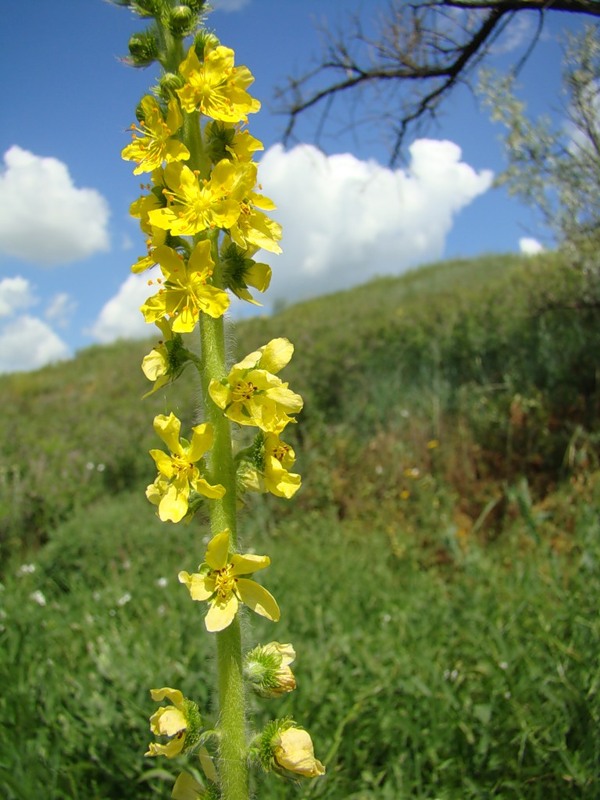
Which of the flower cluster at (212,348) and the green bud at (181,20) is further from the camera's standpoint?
the green bud at (181,20)

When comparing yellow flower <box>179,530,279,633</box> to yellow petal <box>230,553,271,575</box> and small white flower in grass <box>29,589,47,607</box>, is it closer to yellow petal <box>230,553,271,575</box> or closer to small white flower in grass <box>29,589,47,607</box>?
yellow petal <box>230,553,271,575</box>

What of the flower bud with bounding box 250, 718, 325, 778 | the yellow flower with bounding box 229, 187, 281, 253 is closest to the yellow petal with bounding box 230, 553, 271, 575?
the flower bud with bounding box 250, 718, 325, 778

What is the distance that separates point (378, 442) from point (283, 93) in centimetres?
357

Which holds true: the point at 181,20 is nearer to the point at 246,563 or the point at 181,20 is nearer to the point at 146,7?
the point at 146,7

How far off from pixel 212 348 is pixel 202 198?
338 millimetres

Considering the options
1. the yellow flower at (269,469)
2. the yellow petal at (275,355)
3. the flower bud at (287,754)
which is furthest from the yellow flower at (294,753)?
the yellow petal at (275,355)

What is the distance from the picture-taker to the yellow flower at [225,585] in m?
1.45

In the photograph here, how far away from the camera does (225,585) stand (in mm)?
1488

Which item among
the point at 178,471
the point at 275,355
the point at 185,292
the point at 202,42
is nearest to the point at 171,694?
the point at 178,471

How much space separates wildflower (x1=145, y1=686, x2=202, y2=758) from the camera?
4.89 ft

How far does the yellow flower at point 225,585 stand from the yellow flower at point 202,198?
2.25 ft

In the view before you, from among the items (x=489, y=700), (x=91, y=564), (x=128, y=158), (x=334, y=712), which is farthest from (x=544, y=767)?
(x=91, y=564)

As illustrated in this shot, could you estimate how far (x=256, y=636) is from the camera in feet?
10.5

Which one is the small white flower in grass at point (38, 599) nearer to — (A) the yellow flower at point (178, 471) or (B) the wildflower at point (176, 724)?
(B) the wildflower at point (176, 724)
